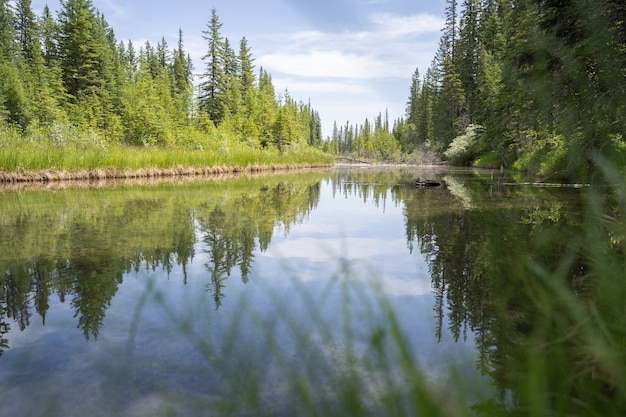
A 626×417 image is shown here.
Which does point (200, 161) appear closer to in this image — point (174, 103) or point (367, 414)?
point (367, 414)

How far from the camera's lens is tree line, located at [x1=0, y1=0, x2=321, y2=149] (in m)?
35.2

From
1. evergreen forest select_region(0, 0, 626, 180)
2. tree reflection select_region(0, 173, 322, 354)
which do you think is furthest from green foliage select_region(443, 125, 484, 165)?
tree reflection select_region(0, 173, 322, 354)

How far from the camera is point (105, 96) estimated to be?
145ft

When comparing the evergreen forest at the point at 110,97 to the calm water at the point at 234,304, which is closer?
the calm water at the point at 234,304

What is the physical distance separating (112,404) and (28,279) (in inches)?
103

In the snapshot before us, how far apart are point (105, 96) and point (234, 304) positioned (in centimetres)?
4802

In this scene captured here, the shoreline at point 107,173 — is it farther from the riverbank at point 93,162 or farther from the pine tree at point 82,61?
the pine tree at point 82,61

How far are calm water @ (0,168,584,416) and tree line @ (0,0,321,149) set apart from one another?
75.4ft

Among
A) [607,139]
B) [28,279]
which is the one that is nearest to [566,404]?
[28,279]

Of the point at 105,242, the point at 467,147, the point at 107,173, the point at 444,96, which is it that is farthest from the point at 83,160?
the point at 444,96

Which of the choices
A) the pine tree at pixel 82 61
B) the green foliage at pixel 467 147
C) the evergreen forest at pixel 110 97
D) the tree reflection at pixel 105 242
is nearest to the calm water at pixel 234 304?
the tree reflection at pixel 105 242

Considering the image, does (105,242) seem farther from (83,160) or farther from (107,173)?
(107,173)

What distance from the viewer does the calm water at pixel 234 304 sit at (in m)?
1.96

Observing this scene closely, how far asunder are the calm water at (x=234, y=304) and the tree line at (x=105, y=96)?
22991mm
